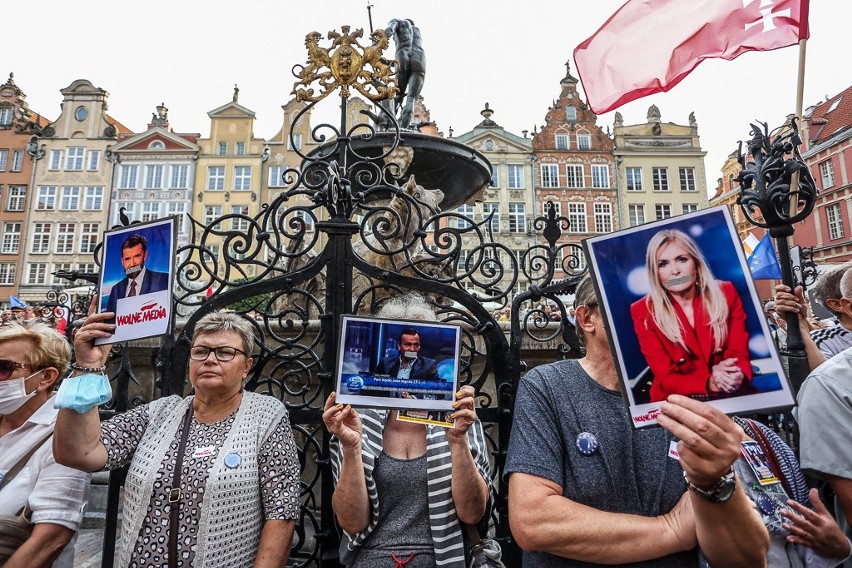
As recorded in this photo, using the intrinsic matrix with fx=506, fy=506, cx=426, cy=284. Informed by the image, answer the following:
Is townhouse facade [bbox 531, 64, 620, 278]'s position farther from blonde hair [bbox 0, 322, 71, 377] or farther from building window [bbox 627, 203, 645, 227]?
blonde hair [bbox 0, 322, 71, 377]

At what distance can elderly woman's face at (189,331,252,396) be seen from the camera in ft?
6.94

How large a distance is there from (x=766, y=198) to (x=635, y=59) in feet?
9.15

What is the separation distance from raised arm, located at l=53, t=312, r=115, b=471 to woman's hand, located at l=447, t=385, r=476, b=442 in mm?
1379

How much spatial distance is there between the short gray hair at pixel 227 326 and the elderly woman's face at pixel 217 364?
0.06ft

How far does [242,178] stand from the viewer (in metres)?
32.7

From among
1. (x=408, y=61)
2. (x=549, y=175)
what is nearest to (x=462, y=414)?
(x=408, y=61)

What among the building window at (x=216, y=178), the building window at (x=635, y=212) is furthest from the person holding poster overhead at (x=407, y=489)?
the building window at (x=635, y=212)

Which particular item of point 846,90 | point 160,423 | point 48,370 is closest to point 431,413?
point 160,423

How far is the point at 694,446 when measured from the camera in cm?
115

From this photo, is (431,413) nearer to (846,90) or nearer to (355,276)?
(355,276)

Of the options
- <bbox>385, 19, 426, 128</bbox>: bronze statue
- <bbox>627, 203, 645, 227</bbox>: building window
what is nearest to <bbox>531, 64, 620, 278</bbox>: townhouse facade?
<bbox>627, 203, 645, 227</bbox>: building window

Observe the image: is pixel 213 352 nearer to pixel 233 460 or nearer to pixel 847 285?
pixel 233 460

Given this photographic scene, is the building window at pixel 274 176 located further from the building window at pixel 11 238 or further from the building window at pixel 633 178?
the building window at pixel 633 178

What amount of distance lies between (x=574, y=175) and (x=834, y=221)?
51.1 ft
